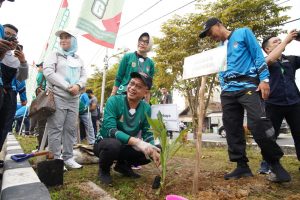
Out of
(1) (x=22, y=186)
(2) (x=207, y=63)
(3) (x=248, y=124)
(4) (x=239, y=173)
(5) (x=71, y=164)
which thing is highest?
(2) (x=207, y=63)

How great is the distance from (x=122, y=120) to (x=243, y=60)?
1411mm

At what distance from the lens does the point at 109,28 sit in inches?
181

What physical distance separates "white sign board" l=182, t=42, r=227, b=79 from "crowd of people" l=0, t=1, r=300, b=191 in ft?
1.46

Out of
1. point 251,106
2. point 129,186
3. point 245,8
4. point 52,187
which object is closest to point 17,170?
point 52,187

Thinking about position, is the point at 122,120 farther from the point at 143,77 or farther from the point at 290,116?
the point at 290,116

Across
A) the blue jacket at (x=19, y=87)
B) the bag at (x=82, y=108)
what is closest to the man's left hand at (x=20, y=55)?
the blue jacket at (x=19, y=87)

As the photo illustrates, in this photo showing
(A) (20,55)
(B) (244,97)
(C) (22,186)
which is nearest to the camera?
(C) (22,186)

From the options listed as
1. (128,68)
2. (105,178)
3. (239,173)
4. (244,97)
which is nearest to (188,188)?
(239,173)

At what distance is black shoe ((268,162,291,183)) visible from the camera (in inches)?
97.3

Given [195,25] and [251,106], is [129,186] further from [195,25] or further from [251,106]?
[195,25]

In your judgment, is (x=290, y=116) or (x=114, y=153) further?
(x=290, y=116)

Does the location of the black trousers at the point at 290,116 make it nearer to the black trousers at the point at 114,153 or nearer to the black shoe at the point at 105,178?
the black trousers at the point at 114,153

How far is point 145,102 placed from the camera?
3.05 metres

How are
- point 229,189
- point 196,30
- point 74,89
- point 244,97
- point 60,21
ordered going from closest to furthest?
point 229,189 < point 244,97 < point 74,89 < point 60,21 < point 196,30
